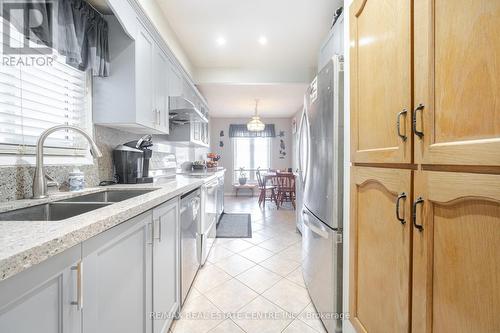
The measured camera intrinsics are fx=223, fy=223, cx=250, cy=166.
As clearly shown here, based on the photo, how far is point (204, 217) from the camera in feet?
7.72

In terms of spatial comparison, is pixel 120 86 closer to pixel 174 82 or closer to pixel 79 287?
pixel 174 82

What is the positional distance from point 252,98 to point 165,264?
164 inches

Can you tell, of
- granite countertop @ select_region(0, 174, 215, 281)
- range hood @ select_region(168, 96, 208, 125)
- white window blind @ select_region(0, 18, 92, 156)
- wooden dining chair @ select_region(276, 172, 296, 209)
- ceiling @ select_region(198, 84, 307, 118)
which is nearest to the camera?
granite countertop @ select_region(0, 174, 215, 281)

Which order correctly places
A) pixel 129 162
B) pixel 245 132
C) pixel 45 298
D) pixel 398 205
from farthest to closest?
pixel 245 132 < pixel 129 162 < pixel 398 205 < pixel 45 298

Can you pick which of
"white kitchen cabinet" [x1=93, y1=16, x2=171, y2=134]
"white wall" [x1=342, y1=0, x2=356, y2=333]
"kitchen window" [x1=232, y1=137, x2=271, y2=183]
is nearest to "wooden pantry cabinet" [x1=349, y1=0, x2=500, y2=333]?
"white wall" [x1=342, y1=0, x2=356, y2=333]

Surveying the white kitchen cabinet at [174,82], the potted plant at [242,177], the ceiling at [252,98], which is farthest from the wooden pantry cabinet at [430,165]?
the potted plant at [242,177]

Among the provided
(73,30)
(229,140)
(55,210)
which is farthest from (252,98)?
(55,210)

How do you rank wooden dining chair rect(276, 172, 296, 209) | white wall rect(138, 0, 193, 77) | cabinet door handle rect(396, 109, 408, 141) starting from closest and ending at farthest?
cabinet door handle rect(396, 109, 408, 141) → white wall rect(138, 0, 193, 77) → wooden dining chair rect(276, 172, 296, 209)

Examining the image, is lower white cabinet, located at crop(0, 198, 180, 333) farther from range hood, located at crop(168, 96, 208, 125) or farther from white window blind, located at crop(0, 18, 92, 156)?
range hood, located at crop(168, 96, 208, 125)

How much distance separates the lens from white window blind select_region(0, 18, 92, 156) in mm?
1054

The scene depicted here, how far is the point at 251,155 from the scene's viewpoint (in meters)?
7.29

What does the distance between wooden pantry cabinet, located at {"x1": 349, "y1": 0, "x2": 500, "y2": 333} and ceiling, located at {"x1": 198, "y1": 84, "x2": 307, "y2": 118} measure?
315 cm

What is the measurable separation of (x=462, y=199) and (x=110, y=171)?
2062mm

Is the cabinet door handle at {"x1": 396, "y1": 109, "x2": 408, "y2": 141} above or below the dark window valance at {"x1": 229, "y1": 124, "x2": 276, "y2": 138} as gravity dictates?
below
